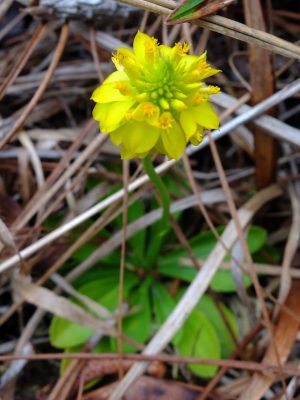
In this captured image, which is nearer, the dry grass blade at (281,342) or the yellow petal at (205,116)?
the yellow petal at (205,116)

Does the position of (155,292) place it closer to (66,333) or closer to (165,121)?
(66,333)

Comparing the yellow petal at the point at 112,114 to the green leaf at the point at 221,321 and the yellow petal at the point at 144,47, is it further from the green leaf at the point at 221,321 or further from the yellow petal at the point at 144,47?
the green leaf at the point at 221,321

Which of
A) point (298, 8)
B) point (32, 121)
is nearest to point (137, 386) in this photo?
point (32, 121)

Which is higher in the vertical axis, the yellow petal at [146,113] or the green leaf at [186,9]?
the green leaf at [186,9]

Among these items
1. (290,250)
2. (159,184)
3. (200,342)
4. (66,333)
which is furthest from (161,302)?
(159,184)

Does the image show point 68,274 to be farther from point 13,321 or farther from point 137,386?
point 137,386

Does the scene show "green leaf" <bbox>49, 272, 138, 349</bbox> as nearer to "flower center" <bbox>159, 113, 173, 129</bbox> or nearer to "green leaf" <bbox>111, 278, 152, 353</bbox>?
"green leaf" <bbox>111, 278, 152, 353</bbox>

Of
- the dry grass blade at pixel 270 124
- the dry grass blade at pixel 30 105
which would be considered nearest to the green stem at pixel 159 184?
the dry grass blade at pixel 270 124
